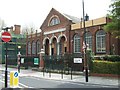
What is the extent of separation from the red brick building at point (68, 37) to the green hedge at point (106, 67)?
309 inches

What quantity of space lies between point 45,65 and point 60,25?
1055cm

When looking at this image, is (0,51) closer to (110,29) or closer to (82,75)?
(82,75)

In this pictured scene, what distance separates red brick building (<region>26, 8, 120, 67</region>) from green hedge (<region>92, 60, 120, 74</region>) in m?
7.85

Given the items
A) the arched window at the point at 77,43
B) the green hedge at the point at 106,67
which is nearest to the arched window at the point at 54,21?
the arched window at the point at 77,43

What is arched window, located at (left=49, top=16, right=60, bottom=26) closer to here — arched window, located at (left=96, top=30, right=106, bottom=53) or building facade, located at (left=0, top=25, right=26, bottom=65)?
arched window, located at (left=96, top=30, right=106, bottom=53)

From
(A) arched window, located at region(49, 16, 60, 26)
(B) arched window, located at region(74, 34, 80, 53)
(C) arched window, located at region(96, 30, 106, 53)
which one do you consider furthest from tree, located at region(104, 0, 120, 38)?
(A) arched window, located at region(49, 16, 60, 26)

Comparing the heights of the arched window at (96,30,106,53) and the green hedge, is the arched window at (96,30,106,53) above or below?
above

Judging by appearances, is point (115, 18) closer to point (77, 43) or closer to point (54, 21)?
point (77, 43)

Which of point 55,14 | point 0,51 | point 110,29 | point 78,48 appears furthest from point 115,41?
point 0,51

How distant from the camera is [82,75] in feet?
96.0

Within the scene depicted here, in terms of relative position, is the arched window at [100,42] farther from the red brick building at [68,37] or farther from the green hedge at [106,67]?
the green hedge at [106,67]

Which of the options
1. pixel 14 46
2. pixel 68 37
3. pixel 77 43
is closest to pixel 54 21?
pixel 68 37

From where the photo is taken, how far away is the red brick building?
37188 millimetres

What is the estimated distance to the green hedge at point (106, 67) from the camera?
2681 centimetres
